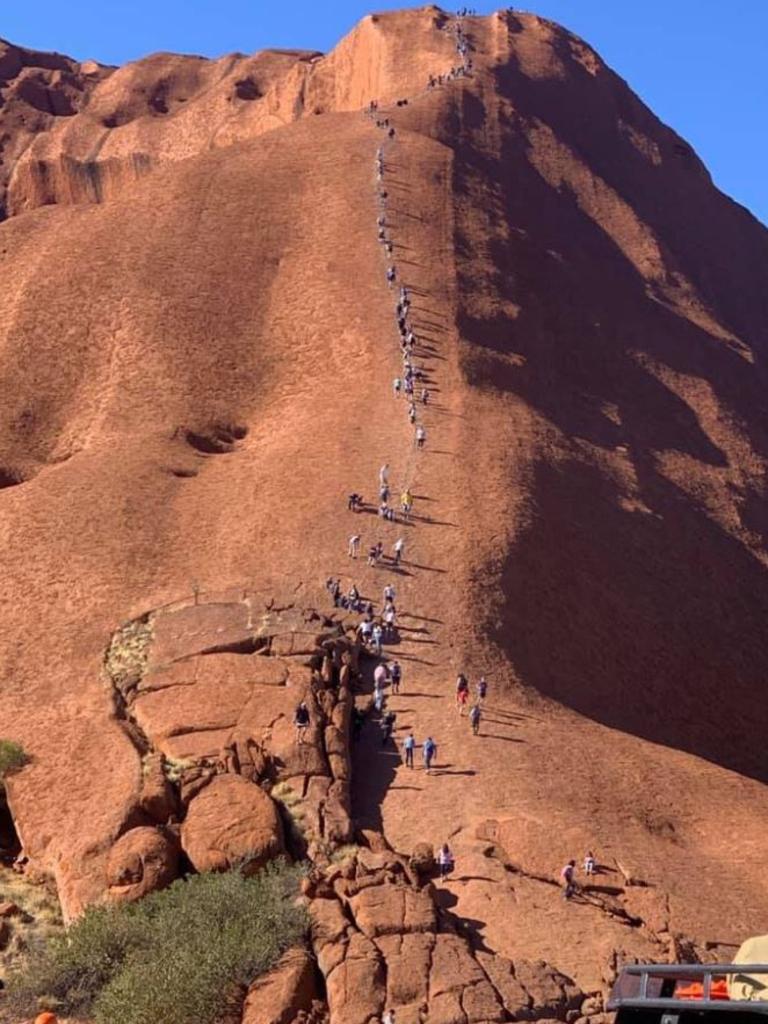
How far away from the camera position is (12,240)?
5725 centimetres

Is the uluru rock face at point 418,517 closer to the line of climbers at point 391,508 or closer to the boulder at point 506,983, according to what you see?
the boulder at point 506,983

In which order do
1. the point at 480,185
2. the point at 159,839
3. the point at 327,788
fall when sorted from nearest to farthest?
the point at 159,839 → the point at 327,788 → the point at 480,185

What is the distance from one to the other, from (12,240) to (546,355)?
24606mm

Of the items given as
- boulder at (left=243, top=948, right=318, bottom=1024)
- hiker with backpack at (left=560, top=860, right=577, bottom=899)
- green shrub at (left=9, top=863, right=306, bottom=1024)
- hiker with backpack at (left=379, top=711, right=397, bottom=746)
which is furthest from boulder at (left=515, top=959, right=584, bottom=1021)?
hiker with backpack at (left=379, top=711, right=397, bottom=746)

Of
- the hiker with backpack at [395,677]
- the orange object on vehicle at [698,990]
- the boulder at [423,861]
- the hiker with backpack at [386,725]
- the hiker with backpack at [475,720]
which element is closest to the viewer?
the orange object on vehicle at [698,990]

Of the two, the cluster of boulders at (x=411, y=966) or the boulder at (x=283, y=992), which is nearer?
the cluster of boulders at (x=411, y=966)

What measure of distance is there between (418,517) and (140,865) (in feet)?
58.7

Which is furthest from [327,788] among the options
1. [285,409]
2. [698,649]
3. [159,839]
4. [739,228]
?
[739,228]

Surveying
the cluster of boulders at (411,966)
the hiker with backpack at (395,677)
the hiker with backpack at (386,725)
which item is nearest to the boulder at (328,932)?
the cluster of boulders at (411,966)

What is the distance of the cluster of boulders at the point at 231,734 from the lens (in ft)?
79.3

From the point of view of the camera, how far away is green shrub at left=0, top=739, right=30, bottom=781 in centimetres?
2797

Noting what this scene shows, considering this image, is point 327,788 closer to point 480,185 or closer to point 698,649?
point 698,649

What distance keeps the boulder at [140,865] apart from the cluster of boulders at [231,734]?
22 millimetres

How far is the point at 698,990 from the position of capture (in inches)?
371
